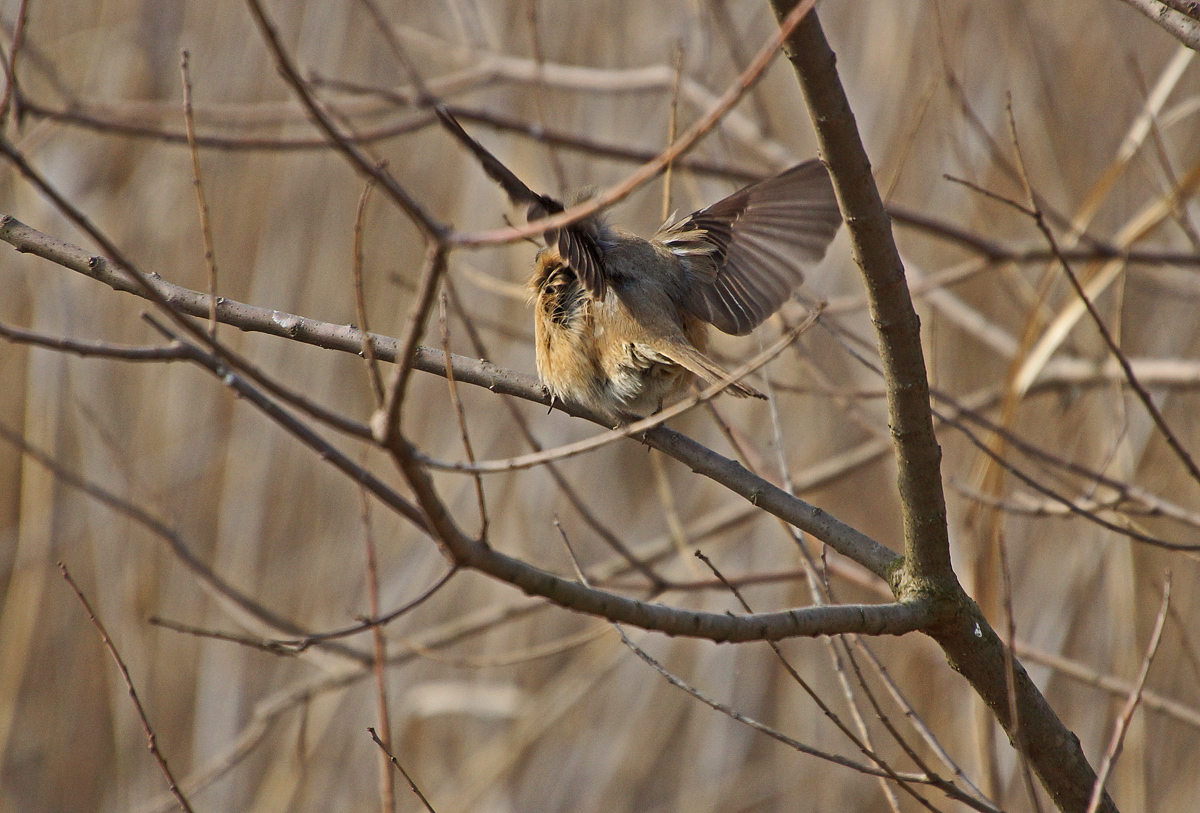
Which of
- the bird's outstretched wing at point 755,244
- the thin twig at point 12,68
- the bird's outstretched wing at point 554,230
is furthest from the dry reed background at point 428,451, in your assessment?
the thin twig at point 12,68

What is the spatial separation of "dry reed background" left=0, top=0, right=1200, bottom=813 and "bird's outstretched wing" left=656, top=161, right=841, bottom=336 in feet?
4.46

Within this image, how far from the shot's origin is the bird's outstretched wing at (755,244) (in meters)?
2.14

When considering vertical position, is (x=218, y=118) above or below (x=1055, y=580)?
above

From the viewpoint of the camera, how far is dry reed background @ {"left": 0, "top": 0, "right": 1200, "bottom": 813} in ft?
12.6

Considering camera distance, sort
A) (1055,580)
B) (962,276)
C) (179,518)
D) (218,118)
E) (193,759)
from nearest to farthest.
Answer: (962,276)
(218,118)
(1055,580)
(193,759)
(179,518)

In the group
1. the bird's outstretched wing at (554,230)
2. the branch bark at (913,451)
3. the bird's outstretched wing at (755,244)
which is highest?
the bird's outstretched wing at (755,244)

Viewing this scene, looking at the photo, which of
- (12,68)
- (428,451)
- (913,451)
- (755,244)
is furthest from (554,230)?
(428,451)

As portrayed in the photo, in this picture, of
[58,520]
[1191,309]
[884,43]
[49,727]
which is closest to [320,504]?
[58,520]

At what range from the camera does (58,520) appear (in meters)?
3.94

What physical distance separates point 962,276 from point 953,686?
184cm

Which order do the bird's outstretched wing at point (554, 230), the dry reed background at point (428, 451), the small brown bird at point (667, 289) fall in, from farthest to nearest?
the dry reed background at point (428, 451), the small brown bird at point (667, 289), the bird's outstretched wing at point (554, 230)

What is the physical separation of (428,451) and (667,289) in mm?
2064

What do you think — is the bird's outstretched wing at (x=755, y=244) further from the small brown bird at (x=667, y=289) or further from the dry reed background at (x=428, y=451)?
the dry reed background at (x=428, y=451)

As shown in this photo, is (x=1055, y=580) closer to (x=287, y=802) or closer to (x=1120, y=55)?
(x=1120, y=55)
